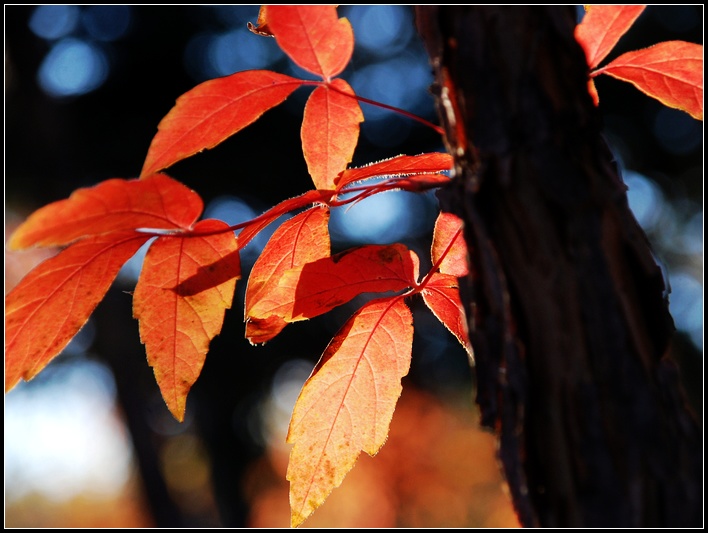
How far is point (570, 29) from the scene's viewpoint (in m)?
0.41

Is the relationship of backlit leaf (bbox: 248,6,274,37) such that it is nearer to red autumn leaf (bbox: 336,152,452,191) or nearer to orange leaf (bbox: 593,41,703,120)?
red autumn leaf (bbox: 336,152,452,191)

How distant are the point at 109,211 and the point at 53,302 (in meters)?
0.11

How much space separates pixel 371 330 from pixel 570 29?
312 mm

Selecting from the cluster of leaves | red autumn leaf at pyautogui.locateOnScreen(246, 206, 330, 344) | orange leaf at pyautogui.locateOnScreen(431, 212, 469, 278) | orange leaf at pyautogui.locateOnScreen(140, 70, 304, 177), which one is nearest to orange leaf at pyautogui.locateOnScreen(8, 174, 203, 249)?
orange leaf at pyautogui.locateOnScreen(140, 70, 304, 177)

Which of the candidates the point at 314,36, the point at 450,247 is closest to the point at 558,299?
the point at 450,247

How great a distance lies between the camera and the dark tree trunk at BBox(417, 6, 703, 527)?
14.2 inches

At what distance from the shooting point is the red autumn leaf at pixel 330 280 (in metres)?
0.54

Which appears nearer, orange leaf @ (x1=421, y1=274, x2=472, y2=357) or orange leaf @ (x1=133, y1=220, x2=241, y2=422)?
orange leaf @ (x1=133, y1=220, x2=241, y2=422)

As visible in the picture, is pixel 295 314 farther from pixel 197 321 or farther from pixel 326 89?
pixel 326 89

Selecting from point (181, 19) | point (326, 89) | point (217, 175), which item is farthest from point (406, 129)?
point (326, 89)

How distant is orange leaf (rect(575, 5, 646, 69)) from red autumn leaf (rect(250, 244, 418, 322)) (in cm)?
23

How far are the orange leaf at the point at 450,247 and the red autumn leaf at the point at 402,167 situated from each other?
5cm

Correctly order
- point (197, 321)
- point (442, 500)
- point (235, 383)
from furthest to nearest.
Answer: point (442, 500) < point (235, 383) < point (197, 321)

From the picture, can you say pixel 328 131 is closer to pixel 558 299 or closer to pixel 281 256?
pixel 281 256
